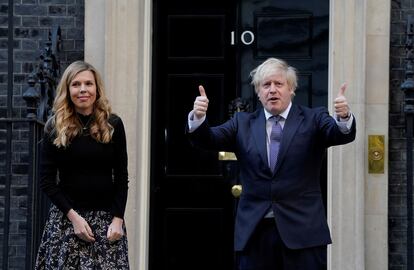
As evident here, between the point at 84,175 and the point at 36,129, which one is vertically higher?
the point at 36,129

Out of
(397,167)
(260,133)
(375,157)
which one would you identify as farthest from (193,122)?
(397,167)

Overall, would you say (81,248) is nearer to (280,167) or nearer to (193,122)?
(193,122)

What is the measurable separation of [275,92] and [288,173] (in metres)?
0.42

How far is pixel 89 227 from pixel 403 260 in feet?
9.84

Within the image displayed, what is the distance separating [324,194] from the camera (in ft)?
24.3

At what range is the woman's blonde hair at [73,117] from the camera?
5.09 meters

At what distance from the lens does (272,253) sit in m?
4.87

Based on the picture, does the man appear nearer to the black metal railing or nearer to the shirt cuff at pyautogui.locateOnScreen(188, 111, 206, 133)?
the shirt cuff at pyautogui.locateOnScreen(188, 111, 206, 133)

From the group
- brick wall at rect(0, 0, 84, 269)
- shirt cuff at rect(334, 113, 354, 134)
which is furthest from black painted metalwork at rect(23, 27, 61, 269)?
shirt cuff at rect(334, 113, 354, 134)

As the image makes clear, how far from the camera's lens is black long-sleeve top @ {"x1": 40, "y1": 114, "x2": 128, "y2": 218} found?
200 inches

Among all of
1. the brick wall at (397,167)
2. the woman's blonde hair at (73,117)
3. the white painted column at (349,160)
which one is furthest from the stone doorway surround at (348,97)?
the woman's blonde hair at (73,117)

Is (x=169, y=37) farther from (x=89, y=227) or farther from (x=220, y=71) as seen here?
(x=89, y=227)

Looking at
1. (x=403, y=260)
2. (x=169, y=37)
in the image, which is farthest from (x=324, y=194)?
(x=169, y=37)

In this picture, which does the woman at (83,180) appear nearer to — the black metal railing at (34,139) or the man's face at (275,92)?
the man's face at (275,92)
